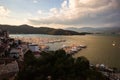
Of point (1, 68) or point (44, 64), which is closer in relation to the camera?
point (44, 64)

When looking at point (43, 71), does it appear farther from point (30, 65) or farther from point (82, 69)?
→ point (82, 69)

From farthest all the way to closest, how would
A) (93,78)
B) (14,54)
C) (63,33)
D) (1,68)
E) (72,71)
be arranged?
(63,33) < (14,54) < (1,68) < (72,71) < (93,78)

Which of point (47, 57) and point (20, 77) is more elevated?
point (47, 57)

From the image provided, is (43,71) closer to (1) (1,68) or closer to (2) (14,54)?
(1) (1,68)

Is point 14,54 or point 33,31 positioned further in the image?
point 33,31

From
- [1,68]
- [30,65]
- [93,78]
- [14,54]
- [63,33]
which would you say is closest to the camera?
[93,78]

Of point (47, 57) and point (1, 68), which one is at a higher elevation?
point (47, 57)

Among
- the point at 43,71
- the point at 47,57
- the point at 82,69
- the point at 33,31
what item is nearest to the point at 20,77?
the point at 43,71

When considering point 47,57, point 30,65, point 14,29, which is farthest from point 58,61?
point 14,29

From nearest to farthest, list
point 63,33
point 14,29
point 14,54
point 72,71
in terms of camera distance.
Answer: point 72,71 → point 14,54 → point 14,29 → point 63,33
